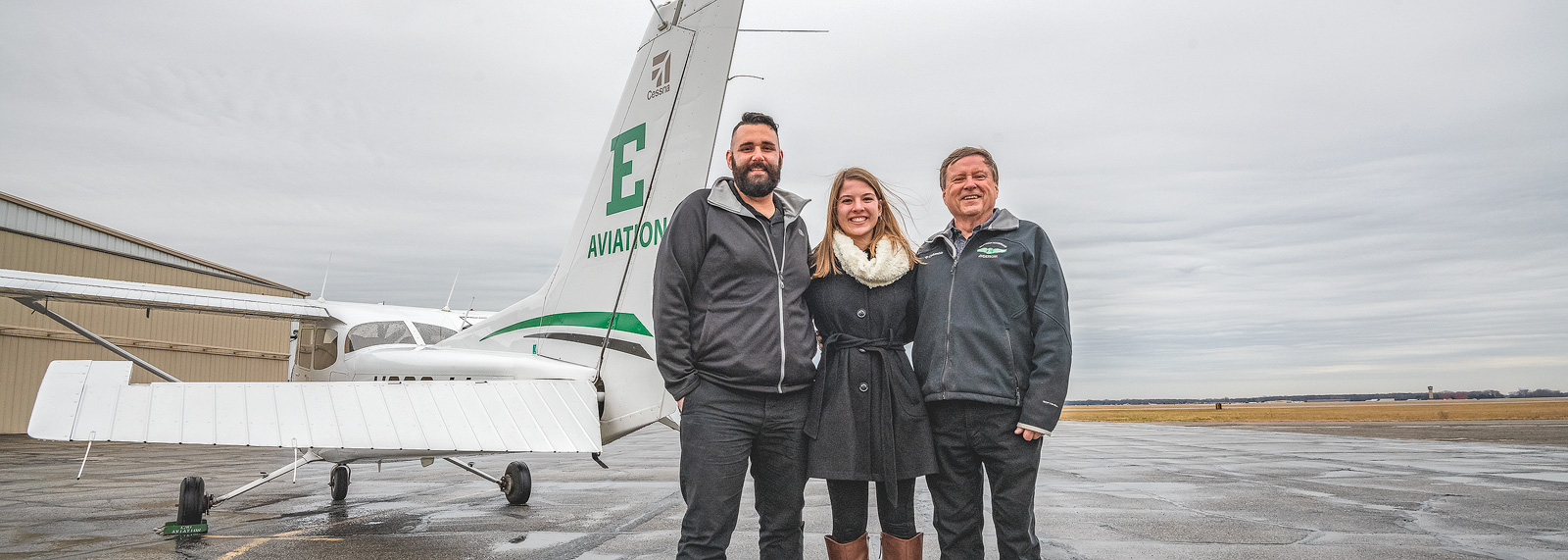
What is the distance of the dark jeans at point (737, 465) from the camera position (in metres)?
2.53

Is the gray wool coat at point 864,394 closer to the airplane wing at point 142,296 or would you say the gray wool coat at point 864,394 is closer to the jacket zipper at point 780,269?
the jacket zipper at point 780,269

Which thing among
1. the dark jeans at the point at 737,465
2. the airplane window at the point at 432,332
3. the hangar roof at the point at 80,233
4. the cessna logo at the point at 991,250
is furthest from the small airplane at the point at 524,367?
the hangar roof at the point at 80,233

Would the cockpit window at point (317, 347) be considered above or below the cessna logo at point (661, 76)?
below

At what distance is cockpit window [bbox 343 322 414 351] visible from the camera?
6707 millimetres

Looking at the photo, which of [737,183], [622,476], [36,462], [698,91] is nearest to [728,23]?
[698,91]

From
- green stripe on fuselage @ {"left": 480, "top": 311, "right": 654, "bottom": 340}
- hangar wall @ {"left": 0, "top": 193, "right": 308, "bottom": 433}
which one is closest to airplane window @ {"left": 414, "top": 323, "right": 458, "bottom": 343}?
green stripe on fuselage @ {"left": 480, "top": 311, "right": 654, "bottom": 340}

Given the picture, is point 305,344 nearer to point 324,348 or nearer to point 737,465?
point 324,348

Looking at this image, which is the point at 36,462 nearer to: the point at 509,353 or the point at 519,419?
the point at 509,353

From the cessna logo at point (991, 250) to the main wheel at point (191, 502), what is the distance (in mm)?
5173

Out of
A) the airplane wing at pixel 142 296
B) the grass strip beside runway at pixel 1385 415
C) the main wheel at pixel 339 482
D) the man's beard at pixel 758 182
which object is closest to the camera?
the man's beard at pixel 758 182

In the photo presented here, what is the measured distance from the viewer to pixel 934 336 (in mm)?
2789

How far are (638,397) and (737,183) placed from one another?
5.82 ft

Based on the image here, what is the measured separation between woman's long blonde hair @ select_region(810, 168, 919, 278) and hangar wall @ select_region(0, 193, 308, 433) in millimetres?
19364

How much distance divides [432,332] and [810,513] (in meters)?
3.81
